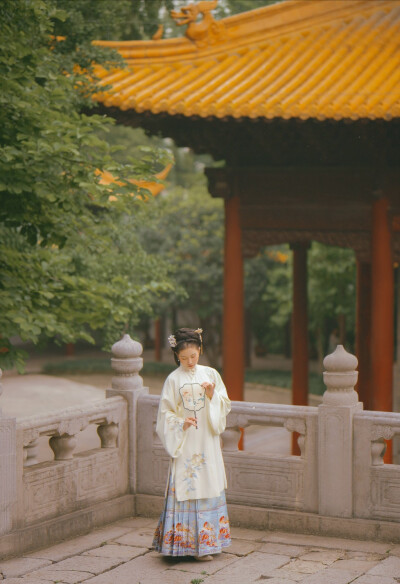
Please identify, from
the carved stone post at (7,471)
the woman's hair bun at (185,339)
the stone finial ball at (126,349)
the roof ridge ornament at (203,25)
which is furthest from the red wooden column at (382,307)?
the carved stone post at (7,471)

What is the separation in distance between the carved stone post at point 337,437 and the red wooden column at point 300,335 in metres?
5.40

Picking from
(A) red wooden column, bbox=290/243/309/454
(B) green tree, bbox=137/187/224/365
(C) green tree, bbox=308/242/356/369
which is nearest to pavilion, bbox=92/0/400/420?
(A) red wooden column, bbox=290/243/309/454

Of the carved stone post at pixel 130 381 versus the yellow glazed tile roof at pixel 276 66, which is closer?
the carved stone post at pixel 130 381

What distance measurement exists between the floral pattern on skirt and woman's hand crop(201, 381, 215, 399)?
54cm

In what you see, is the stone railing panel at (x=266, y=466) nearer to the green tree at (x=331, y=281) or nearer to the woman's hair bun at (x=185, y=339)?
the woman's hair bun at (x=185, y=339)

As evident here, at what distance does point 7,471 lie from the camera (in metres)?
5.25

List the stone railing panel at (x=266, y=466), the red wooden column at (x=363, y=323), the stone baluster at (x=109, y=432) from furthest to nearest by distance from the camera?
the red wooden column at (x=363, y=323) → the stone baluster at (x=109, y=432) → the stone railing panel at (x=266, y=466)

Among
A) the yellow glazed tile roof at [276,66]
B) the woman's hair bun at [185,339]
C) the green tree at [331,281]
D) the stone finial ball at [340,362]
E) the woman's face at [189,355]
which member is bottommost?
the stone finial ball at [340,362]

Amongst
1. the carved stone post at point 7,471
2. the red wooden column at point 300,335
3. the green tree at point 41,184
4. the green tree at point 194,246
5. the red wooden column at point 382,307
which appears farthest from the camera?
the green tree at point 194,246

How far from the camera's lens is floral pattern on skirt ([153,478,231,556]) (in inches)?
201

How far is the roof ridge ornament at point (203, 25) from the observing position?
934 cm

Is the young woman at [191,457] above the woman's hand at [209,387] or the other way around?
the other way around

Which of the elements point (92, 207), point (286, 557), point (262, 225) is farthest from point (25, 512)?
point (92, 207)

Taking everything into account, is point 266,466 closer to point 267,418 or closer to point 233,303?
point 267,418
